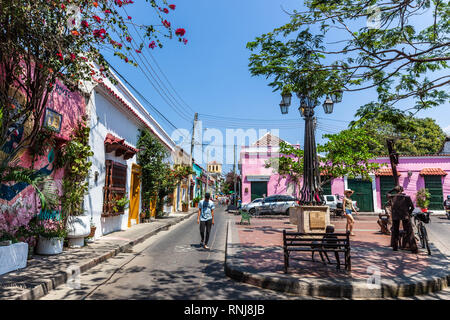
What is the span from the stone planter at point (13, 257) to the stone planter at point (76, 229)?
167cm

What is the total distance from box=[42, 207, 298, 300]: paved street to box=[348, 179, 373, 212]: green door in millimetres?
20417

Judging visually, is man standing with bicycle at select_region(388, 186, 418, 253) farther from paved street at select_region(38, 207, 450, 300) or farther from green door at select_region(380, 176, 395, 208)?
green door at select_region(380, 176, 395, 208)

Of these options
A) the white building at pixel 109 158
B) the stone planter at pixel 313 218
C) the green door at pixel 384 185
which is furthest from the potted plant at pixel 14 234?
the green door at pixel 384 185

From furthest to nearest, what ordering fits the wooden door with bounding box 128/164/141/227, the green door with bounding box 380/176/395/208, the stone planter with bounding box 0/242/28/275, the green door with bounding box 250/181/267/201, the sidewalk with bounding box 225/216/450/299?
the green door with bounding box 250/181/267/201 → the green door with bounding box 380/176/395/208 → the wooden door with bounding box 128/164/141/227 → the stone planter with bounding box 0/242/28/275 → the sidewalk with bounding box 225/216/450/299

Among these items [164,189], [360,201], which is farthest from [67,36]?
[360,201]

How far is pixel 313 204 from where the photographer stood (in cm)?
941

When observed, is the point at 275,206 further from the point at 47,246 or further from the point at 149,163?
the point at 47,246

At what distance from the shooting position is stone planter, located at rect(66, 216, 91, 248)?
7.00 meters

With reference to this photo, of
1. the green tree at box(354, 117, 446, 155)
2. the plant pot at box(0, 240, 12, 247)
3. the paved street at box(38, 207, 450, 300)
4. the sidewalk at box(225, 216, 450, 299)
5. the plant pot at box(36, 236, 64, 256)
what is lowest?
the paved street at box(38, 207, 450, 300)

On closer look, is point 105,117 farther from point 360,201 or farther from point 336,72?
point 360,201

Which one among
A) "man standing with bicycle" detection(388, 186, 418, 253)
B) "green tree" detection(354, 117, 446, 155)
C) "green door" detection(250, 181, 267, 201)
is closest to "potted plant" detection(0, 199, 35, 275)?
"man standing with bicycle" detection(388, 186, 418, 253)

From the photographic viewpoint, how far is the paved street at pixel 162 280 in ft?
14.0

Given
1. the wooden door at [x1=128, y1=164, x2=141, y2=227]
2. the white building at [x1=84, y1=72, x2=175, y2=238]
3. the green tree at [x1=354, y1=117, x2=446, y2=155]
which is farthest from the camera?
the green tree at [x1=354, y1=117, x2=446, y2=155]

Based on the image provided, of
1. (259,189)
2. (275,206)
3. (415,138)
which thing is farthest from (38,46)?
(415,138)
